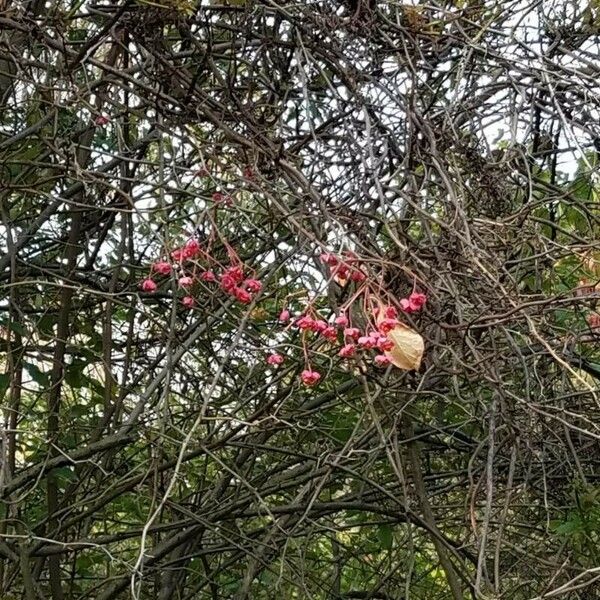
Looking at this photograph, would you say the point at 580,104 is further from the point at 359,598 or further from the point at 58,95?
the point at 359,598

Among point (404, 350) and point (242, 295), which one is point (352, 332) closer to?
point (404, 350)

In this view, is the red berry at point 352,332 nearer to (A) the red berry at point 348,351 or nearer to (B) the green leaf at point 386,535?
(A) the red berry at point 348,351

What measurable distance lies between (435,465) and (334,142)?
129cm

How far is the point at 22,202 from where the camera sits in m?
3.10

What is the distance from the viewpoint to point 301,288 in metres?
2.83

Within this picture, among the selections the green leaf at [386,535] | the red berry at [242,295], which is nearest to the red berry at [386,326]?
the red berry at [242,295]

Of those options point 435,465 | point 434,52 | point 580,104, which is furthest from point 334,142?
A: point 435,465

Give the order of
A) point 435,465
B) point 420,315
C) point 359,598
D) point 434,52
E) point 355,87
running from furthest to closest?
1. point 435,465
2. point 359,598
3. point 434,52
4. point 355,87
5. point 420,315

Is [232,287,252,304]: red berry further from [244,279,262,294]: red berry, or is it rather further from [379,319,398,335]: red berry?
[379,319,398,335]: red berry

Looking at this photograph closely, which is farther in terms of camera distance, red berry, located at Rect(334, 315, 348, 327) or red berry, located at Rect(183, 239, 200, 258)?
red berry, located at Rect(183, 239, 200, 258)

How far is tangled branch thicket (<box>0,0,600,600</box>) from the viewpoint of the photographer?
1778 mm

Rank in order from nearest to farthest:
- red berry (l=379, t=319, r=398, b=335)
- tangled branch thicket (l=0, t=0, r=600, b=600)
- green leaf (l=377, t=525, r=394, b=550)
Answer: red berry (l=379, t=319, r=398, b=335) < tangled branch thicket (l=0, t=0, r=600, b=600) < green leaf (l=377, t=525, r=394, b=550)

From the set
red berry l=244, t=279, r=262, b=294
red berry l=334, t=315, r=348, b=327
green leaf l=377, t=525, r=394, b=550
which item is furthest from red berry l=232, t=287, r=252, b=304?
green leaf l=377, t=525, r=394, b=550

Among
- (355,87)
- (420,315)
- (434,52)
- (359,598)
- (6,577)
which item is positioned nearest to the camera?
(420,315)
